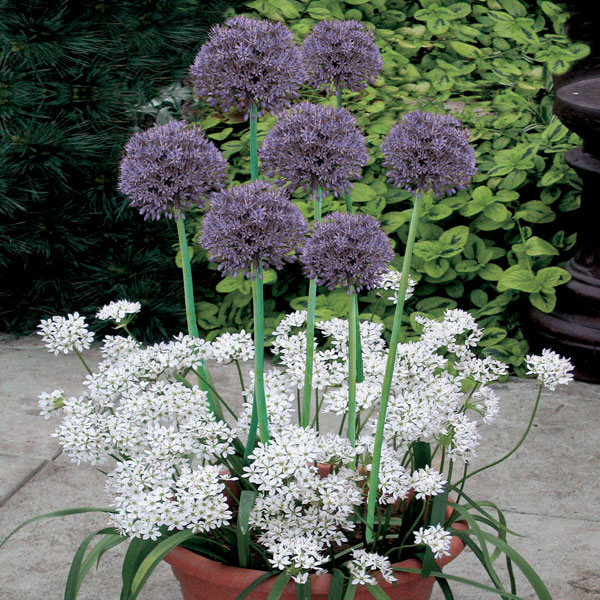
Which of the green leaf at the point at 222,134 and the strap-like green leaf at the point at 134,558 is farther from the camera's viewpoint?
the green leaf at the point at 222,134

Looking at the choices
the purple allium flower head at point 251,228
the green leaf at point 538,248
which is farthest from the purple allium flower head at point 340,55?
the green leaf at point 538,248

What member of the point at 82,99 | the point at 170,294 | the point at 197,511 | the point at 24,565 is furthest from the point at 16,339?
the point at 197,511

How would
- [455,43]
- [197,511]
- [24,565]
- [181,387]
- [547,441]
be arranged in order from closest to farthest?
[197,511] < [181,387] < [24,565] < [547,441] < [455,43]

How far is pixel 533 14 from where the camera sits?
5.36m

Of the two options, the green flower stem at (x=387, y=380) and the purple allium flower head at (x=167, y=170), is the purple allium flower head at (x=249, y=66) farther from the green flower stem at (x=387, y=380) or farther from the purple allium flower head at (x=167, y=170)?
the green flower stem at (x=387, y=380)

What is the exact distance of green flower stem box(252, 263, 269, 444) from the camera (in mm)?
1636

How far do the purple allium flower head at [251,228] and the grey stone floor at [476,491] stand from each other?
1215 millimetres

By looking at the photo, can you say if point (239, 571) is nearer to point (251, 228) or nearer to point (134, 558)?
point (134, 558)

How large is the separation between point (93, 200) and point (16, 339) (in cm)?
74

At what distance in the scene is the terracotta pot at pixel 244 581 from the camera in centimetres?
174

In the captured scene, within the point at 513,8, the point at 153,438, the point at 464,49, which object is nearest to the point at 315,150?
the point at 153,438

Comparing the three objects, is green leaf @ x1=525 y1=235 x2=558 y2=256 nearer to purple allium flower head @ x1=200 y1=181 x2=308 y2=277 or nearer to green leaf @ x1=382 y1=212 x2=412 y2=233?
green leaf @ x1=382 y1=212 x2=412 y2=233

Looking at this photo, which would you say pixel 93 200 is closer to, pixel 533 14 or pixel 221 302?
pixel 221 302

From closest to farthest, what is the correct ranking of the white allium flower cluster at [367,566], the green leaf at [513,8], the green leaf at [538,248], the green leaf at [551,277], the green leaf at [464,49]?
1. the white allium flower cluster at [367,566]
2. the green leaf at [551,277]
3. the green leaf at [538,248]
4. the green leaf at [464,49]
5. the green leaf at [513,8]
